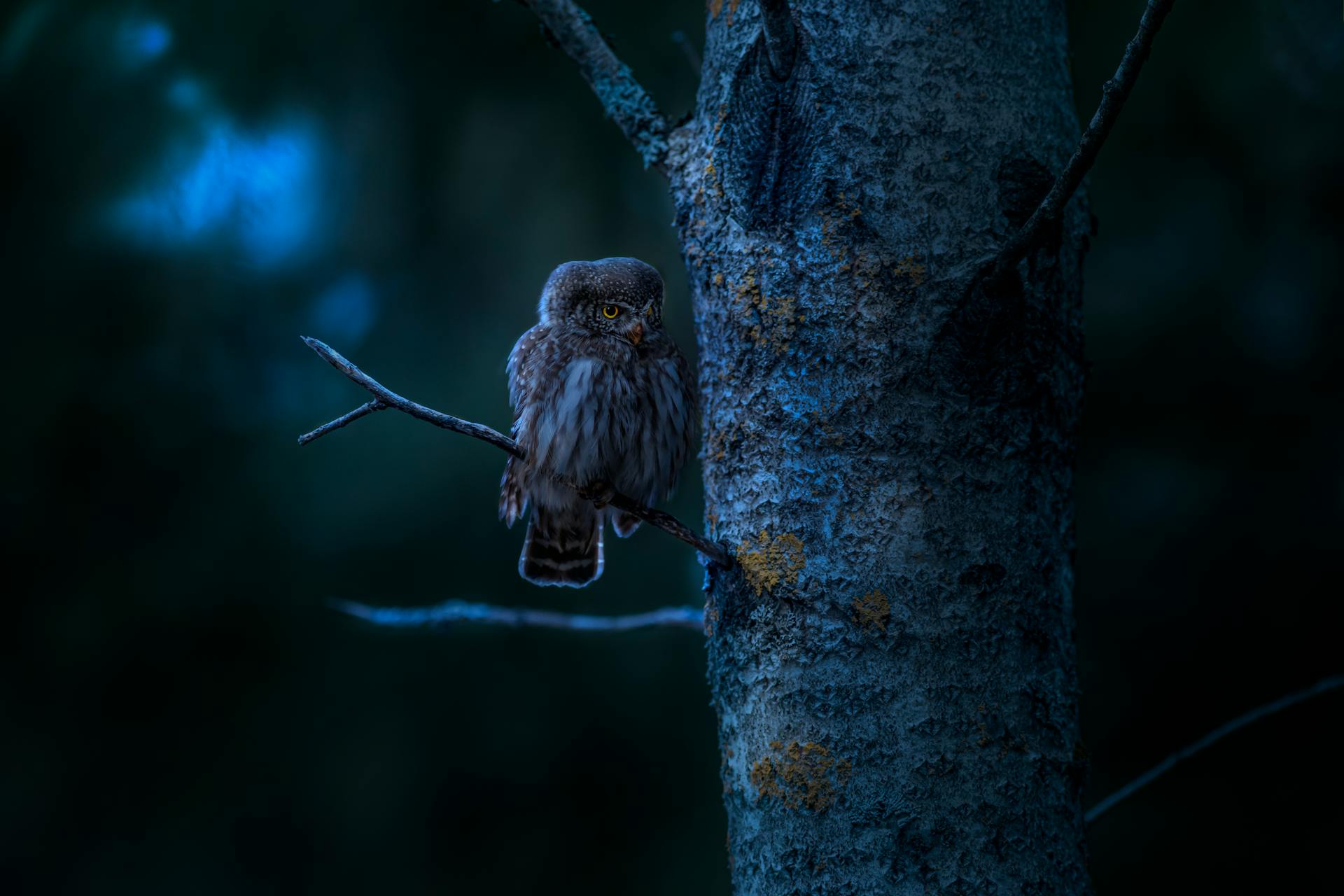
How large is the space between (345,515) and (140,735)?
2.71ft

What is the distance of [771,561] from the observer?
114 centimetres

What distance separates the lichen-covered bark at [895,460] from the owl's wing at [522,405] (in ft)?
2.34

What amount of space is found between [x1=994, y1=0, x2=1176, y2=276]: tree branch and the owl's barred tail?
3.91 feet

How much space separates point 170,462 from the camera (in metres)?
2.67

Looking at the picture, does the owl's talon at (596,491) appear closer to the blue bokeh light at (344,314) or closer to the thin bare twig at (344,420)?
the thin bare twig at (344,420)

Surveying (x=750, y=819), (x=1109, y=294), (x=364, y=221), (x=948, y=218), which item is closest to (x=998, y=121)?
(x=948, y=218)

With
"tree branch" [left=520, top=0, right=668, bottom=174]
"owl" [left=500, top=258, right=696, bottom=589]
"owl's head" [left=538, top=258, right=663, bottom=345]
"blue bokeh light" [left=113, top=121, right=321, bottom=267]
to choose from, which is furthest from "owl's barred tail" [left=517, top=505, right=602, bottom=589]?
"blue bokeh light" [left=113, top=121, right=321, bottom=267]

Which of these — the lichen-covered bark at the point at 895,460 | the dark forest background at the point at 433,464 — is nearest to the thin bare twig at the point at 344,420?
the lichen-covered bark at the point at 895,460

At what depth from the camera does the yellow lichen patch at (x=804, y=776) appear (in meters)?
1.04

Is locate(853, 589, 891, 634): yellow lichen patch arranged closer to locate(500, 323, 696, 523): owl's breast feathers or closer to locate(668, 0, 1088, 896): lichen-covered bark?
locate(668, 0, 1088, 896): lichen-covered bark

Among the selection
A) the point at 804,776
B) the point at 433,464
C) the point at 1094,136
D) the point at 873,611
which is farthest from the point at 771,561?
the point at 433,464

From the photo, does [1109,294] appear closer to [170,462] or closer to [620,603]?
[620,603]

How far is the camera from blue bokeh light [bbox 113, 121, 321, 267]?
2617 millimetres

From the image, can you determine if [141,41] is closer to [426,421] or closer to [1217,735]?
[426,421]
